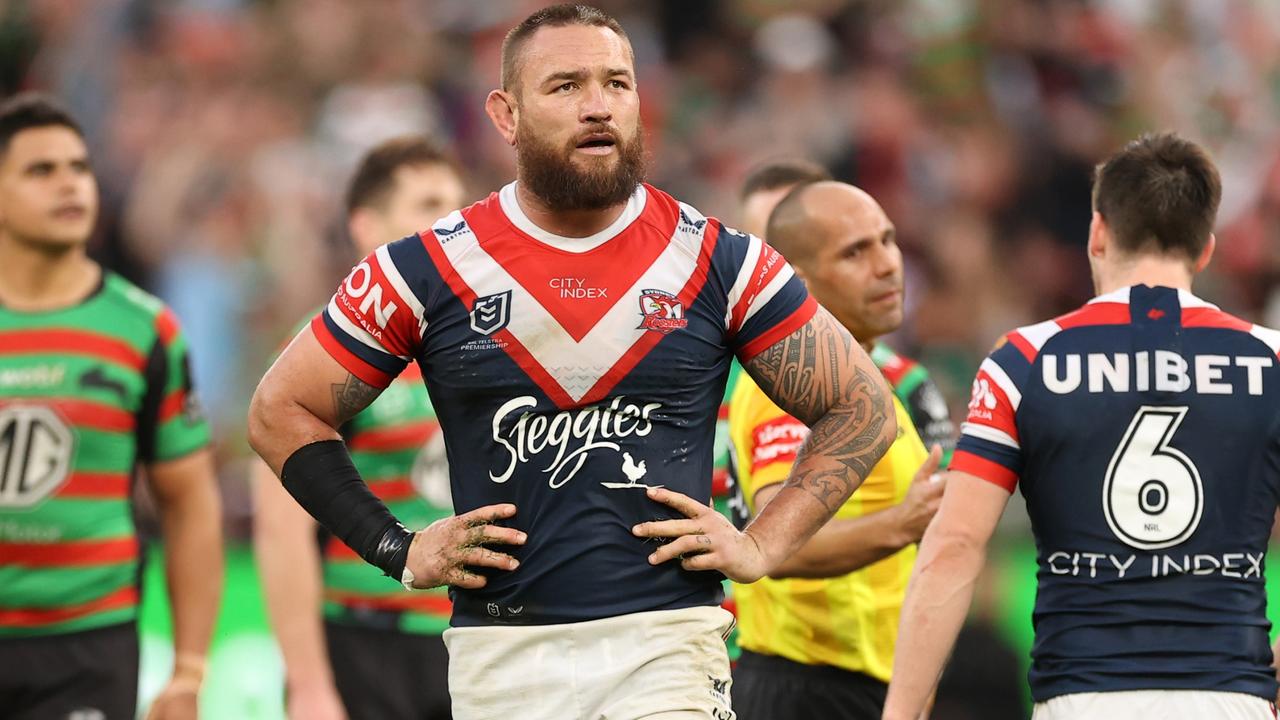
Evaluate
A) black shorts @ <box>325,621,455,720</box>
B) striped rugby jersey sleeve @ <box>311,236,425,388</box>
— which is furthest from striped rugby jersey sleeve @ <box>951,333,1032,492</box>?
black shorts @ <box>325,621,455,720</box>

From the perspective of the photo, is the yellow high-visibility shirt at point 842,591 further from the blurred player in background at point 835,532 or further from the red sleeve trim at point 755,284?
the red sleeve trim at point 755,284

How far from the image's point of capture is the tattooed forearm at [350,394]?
5.09 meters

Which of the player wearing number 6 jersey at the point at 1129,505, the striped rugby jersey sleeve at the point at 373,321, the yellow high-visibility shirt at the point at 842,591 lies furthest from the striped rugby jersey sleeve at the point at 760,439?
the striped rugby jersey sleeve at the point at 373,321

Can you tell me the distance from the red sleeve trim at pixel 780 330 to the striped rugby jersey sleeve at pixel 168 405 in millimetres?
3224

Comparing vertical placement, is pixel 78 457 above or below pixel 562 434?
above

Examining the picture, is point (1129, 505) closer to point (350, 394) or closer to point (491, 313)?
point (491, 313)

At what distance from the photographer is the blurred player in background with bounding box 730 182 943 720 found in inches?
247

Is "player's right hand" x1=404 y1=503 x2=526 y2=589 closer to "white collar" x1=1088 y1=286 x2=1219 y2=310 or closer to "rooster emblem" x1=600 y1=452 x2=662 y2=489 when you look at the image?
"rooster emblem" x1=600 y1=452 x2=662 y2=489

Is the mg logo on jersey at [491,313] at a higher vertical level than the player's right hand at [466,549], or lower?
higher

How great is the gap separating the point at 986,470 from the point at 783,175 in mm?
2755

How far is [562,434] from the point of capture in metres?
4.96

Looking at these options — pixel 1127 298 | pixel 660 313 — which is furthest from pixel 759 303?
pixel 1127 298

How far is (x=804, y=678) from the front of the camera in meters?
6.61

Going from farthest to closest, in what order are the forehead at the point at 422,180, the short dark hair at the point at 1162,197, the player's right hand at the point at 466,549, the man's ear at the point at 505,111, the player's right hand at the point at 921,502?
the forehead at the point at 422,180 → the player's right hand at the point at 921,502 → the short dark hair at the point at 1162,197 → the man's ear at the point at 505,111 → the player's right hand at the point at 466,549
